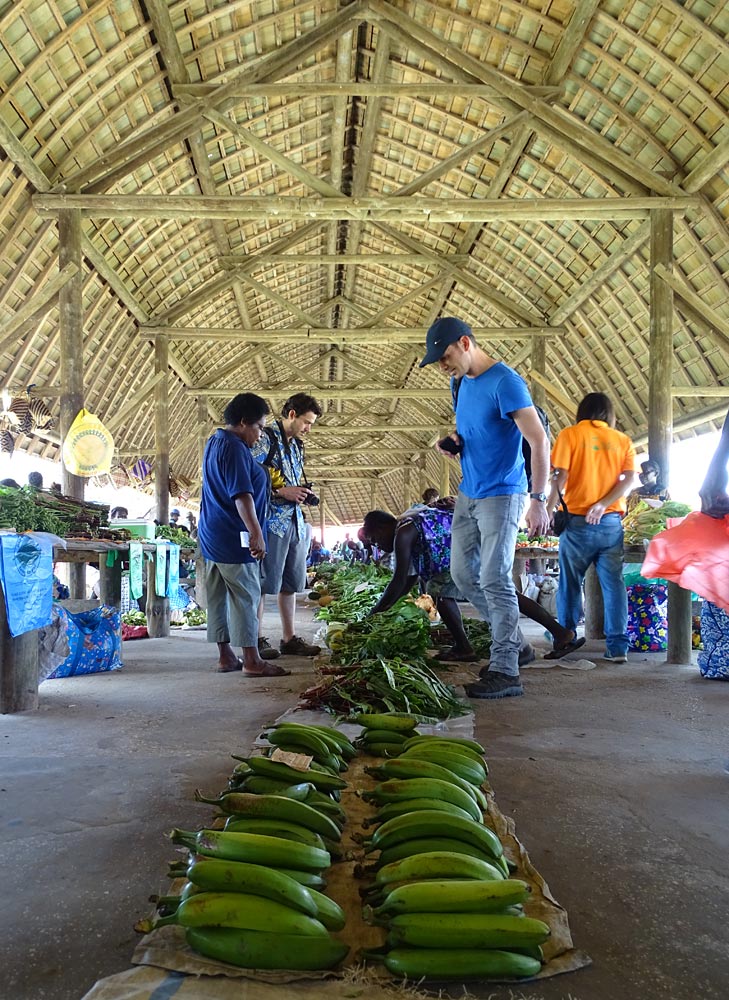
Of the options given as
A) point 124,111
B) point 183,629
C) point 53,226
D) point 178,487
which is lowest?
point 183,629

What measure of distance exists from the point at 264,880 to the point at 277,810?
0.37 metres

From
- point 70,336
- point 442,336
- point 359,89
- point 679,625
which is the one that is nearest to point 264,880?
point 442,336

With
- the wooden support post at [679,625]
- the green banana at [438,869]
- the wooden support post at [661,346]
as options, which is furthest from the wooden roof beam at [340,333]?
the green banana at [438,869]

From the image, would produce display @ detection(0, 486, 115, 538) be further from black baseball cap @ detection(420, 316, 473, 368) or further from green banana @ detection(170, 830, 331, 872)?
green banana @ detection(170, 830, 331, 872)

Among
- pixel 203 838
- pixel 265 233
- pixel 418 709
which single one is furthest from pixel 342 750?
pixel 265 233

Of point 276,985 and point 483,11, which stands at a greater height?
point 483,11

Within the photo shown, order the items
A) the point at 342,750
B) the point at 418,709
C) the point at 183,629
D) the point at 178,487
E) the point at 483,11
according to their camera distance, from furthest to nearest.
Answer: the point at 178,487, the point at 183,629, the point at 483,11, the point at 418,709, the point at 342,750

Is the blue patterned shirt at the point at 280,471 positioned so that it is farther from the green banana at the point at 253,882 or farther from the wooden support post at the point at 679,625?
the green banana at the point at 253,882

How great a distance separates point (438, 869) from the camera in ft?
5.03

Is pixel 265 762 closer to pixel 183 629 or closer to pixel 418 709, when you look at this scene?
pixel 418 709

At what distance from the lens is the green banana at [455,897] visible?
1.41 meters

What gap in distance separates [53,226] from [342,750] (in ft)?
30.5

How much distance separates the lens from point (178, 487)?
20703 millimetres

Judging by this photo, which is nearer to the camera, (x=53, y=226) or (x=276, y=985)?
(x=276, y=985)
